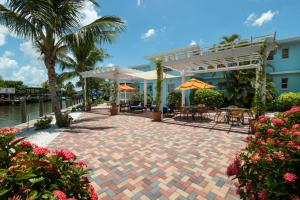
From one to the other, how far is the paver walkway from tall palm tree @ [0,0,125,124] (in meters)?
4.40

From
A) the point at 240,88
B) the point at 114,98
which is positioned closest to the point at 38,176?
the point at 114,98

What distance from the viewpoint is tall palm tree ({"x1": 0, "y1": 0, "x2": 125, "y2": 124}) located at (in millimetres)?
6586

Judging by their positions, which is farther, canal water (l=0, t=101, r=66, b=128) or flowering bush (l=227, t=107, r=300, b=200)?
canal water (l=0, t=101, r=66, b=128)

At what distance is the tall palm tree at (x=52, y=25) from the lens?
6.59 m

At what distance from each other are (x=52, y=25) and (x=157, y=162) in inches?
290

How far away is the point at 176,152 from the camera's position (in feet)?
15.8

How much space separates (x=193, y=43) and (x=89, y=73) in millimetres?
11490

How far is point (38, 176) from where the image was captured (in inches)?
53.6

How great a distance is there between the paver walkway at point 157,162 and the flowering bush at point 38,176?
5.32ft

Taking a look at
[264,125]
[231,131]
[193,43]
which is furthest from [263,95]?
[193,43]

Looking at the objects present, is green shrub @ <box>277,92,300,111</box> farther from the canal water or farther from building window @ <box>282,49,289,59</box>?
the canal water

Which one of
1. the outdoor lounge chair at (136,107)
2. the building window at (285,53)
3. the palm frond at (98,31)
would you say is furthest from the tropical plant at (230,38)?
the palm frond at (98,31)

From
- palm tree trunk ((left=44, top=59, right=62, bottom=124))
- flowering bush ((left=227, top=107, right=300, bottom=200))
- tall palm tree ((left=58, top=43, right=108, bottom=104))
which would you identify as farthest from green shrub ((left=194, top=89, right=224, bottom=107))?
flowering bush ((left=227, top=107, right=300, bottom=200))

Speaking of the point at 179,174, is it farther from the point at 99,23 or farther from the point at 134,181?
the point at 99,23
